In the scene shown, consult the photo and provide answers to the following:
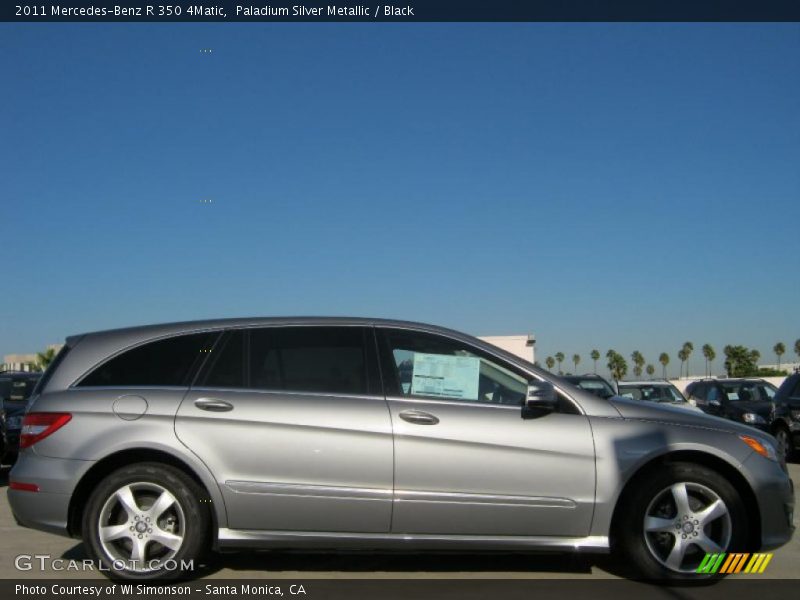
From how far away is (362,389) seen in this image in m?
5.55

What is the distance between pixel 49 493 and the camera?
212 inches

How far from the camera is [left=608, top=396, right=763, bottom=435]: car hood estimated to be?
550 centimetres

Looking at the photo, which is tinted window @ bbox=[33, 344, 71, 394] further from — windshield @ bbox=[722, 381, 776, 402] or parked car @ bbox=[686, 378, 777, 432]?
windshield @ bbox=[722, 381, 776, 402]

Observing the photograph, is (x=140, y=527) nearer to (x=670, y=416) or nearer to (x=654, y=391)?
(x=670, y=416)

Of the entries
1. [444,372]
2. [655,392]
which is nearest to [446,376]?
[444,372]

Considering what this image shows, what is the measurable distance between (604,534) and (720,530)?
76cm

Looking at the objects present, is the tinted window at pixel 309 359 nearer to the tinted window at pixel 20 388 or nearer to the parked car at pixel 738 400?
the tinted window at pixel 20 388

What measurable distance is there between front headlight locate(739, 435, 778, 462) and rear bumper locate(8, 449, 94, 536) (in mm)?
4173

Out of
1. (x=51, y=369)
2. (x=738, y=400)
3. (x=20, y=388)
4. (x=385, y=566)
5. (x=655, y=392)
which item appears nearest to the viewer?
(x=51, y=369)

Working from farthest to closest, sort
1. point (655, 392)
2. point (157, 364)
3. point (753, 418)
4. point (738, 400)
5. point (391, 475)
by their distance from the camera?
point (655, 392)
point (738, 400)
point (753, 418)
point (157, 364)
point (391, 475)

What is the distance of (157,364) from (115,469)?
2.38ft

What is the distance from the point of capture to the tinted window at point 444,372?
5559 millimetres

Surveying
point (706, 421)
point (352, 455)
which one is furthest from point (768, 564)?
point (352, 455)

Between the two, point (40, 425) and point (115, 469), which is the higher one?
point (40, 425)
